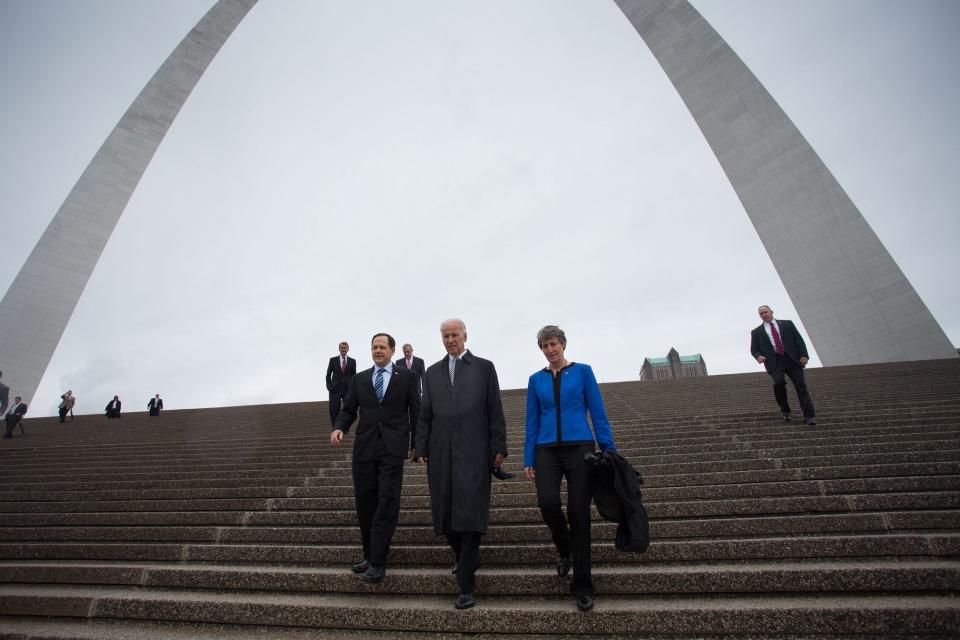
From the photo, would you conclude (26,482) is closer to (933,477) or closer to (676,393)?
(933,477)

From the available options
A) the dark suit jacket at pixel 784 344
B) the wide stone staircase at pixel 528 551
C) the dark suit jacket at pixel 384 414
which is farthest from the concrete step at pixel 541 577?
the dark suit jacket at pixel 784 344

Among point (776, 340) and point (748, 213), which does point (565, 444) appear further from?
point (748, 213)

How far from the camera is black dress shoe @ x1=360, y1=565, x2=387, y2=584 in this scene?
279cm

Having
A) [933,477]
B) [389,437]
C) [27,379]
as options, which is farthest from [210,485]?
[27,379]

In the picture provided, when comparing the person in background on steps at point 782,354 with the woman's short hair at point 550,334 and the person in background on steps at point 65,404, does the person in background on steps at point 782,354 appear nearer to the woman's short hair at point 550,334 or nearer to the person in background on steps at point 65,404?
the woman's short hair at point 550,334

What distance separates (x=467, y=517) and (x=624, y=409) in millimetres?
6754

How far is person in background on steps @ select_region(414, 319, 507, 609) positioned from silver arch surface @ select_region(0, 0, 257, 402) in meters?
22.7

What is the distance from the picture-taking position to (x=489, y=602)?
265cm

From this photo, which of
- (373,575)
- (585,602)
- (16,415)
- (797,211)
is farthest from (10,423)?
(797,211)

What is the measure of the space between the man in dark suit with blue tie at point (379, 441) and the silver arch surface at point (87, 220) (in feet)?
72.7

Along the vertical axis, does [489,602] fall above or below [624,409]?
below

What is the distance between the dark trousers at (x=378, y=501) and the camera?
2.87m

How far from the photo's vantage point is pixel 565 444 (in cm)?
268

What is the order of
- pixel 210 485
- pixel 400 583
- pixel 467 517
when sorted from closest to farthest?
pixel 467 517, pixel 400 583, pixel 210 485
